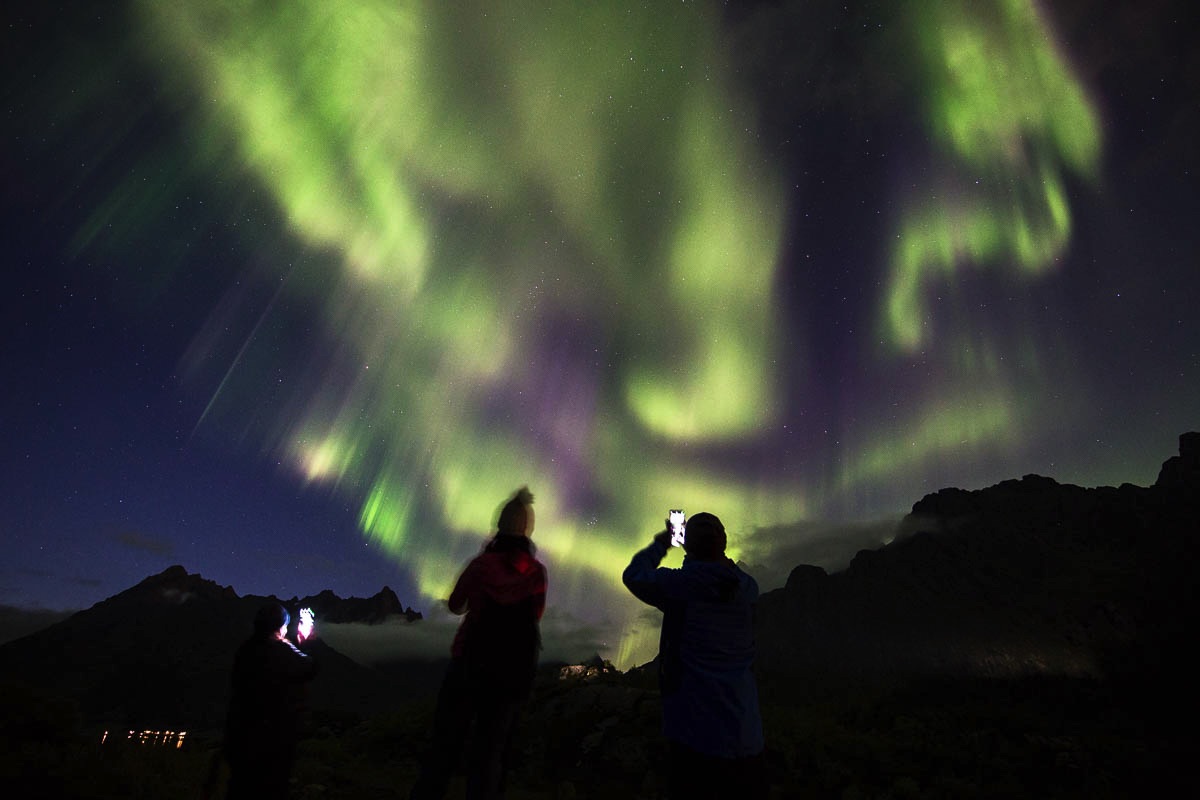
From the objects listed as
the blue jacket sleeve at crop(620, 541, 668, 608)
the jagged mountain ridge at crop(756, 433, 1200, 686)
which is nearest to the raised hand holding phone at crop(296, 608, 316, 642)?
the blue jacket sleeve at crop(620, 541, 668, 608)

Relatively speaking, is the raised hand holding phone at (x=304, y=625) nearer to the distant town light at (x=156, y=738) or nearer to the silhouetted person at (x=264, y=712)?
the silhouetted person at (x=264, y=712)

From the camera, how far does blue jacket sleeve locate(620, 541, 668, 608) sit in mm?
3577

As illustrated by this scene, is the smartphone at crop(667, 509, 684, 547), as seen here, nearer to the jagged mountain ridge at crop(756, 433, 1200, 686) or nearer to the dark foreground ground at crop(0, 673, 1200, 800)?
the dark foreground ground at crop(0, 673, 1200, 800)

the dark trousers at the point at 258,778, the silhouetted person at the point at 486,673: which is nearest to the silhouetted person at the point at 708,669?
the silhouetted person at the point at 486,673

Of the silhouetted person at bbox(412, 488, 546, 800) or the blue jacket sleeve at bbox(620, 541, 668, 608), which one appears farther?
the silhouetted person at bbox(412, 488, 546, 800)

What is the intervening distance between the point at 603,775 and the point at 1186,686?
183 metres

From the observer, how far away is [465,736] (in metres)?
4.50

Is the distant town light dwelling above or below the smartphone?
below

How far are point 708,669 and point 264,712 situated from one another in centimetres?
379

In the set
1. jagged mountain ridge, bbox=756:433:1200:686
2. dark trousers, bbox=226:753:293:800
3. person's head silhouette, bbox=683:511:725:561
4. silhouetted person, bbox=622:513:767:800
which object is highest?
jagged mountain ridge, bbox=756:433:1200:686

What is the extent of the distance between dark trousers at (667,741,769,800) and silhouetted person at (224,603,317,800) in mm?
3238

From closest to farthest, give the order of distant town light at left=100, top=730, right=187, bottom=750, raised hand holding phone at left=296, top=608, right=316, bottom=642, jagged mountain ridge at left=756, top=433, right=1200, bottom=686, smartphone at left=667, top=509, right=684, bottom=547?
1. smartphone at left=667, top=509, right=684, bottom=547
2. raised hand holding phone at left=296, top=608, right=316, bottom=642
3. distant town light at left=100, top=730, right=187, bottom=750
4. jagged mountain ridge at left=756, top=433, right=1200, bottom=686

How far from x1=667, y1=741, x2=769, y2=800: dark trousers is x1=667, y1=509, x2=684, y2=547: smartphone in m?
1.30

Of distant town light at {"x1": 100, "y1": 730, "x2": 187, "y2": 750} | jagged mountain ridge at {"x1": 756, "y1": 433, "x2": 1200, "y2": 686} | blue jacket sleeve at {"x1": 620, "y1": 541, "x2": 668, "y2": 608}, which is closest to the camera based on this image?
blue jacket sleeve at {"x1": 620, "y1": 541, "x2": 668, "y2": 608}
